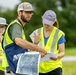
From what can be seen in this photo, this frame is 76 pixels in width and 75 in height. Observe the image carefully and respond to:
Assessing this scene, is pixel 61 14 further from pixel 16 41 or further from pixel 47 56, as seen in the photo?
pixel 16 41

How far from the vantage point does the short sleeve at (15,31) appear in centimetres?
756

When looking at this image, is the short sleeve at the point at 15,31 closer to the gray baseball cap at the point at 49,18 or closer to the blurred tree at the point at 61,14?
the gray baseball cap at the point at 49,18

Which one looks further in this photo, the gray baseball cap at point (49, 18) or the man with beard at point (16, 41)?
the gray baseball cap at point (49, 18)

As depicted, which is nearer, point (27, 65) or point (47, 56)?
point (27, 65)

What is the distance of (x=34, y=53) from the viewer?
7855 mm

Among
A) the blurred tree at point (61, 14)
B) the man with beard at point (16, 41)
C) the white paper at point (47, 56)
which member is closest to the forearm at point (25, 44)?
the man with beard at point (16, 41)

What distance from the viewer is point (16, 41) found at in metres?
7.50

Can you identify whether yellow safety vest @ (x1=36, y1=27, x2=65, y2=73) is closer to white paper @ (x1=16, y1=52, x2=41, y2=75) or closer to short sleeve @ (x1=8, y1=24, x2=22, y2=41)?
white paper @ (x1=16, y1=52, x2=41, y2=75)

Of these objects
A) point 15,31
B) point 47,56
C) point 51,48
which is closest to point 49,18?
point 51,48

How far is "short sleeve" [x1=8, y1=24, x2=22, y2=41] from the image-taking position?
7559 mm

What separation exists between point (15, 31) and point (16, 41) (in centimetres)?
16

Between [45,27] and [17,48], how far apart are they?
1.28 meters

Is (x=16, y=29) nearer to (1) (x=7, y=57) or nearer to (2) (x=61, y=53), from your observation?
(1) (x=7, y=57)

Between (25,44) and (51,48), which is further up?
(25,44)
